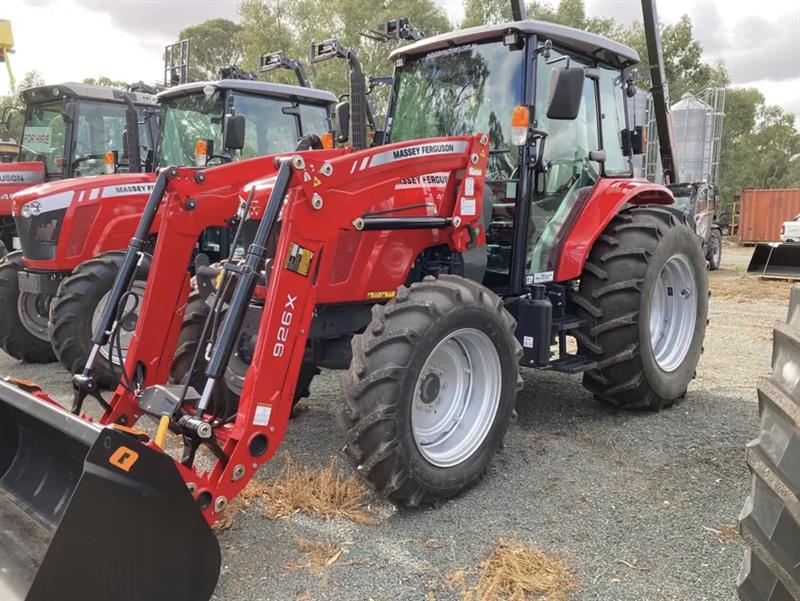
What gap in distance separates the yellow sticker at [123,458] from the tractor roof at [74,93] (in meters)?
6.82

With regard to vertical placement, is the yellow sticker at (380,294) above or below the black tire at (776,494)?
above

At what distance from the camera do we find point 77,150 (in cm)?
809

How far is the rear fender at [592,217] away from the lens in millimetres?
4316

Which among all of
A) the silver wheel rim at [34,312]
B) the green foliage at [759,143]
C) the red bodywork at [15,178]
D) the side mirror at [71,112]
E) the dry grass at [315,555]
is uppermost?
the green foliage at [759,143]

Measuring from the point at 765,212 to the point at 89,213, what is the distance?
22712 mm

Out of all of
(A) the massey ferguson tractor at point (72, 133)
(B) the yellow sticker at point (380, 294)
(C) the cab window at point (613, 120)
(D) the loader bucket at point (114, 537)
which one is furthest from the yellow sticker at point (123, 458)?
(A) the massey ferguson tractor at point (72, 133)

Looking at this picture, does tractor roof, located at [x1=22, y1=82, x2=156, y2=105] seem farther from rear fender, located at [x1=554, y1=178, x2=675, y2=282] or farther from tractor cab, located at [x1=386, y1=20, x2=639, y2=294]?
rear fender, located at [x1=554, y1=178, x2=675, y2=282]

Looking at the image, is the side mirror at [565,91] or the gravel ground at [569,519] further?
the side mirror at [565,91]

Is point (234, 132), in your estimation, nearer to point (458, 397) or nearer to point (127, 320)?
point (127, 320)

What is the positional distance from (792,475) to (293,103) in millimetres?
6613

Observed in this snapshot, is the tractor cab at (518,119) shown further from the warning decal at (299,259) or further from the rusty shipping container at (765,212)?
the rusty shipping container at (765,212)

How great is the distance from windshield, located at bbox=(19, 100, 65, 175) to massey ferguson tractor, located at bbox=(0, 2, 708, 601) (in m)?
4.55

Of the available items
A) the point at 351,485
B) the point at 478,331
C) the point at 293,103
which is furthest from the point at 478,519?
the point at 293,103

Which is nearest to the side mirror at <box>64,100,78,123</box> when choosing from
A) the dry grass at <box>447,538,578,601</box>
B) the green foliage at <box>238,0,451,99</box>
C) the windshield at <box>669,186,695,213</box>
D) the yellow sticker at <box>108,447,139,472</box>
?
the yellow sticker at <box>108,447,139,472</box>
